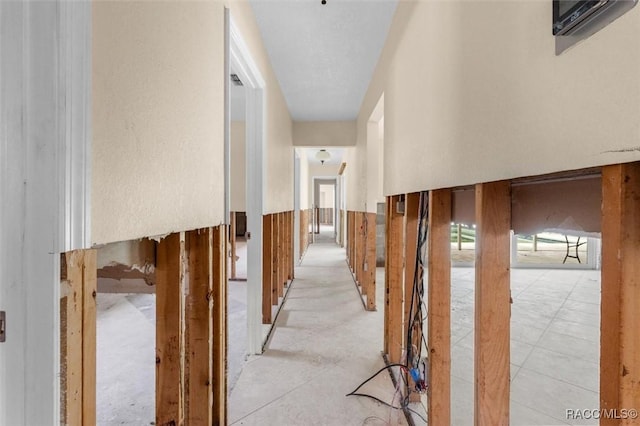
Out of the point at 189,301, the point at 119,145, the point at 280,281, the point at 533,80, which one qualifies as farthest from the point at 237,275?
the point at 533,80

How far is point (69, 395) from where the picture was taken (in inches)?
25.6

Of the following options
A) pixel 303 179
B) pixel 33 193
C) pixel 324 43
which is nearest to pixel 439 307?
pixel 33 193

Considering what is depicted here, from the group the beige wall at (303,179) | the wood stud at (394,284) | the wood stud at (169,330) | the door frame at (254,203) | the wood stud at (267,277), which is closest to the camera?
the wood stud at (169,330)

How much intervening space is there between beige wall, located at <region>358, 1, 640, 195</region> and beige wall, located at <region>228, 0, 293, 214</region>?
3.39ft

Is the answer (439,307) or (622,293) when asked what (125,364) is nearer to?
(439,307)

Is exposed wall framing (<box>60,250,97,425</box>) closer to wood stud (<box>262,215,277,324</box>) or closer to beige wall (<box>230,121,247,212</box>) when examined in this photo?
wood stud (<box>262,215,277,324</box>)

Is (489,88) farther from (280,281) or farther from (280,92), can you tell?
(280,281)

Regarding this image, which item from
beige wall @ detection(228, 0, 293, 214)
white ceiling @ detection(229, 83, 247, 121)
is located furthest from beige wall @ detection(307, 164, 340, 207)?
beige wall @ detection(228, 0, 293, 214)

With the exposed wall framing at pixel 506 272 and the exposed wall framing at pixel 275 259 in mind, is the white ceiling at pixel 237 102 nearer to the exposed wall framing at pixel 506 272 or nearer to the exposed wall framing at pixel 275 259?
the exposed wall framing at pixel 275 259

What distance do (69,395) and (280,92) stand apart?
3.43 m

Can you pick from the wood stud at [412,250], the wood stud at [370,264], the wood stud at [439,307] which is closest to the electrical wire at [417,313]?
the wood stud at [412,250]

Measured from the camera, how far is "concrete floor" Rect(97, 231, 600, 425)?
6.18ft

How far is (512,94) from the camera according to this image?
0.87 m

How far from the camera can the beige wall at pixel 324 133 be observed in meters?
4.93
